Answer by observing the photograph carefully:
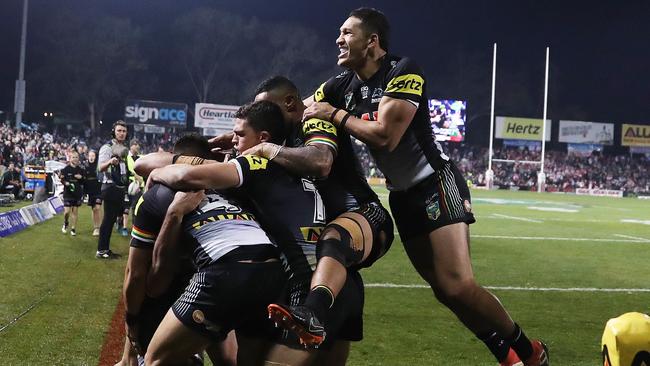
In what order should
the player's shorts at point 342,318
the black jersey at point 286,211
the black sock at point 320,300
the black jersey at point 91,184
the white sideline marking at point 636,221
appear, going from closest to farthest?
the black sock at point 320,300, the player's shorts at point 342,318, the black jersey at point 286,211, the black jersey at point 91,184, the white sideline marking at point 636,221

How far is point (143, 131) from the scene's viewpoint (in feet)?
182

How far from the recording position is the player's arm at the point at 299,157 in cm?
368

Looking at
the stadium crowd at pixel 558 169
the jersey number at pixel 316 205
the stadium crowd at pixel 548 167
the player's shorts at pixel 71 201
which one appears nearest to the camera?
the jersey number at pixel 316 205

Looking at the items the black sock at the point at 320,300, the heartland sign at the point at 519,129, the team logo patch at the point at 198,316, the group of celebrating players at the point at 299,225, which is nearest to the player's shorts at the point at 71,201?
the group of celebrating players at the point at 299,225

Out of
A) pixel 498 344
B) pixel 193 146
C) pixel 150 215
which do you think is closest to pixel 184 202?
pixel 150 215

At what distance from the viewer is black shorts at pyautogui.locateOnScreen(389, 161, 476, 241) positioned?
190 inches

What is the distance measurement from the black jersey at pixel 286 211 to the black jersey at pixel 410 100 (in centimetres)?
108

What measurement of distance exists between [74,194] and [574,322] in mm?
11026

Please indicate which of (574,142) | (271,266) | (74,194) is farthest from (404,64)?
(574,142)

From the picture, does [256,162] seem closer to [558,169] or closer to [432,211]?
[432,211]

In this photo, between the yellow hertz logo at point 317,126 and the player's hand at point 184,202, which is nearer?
the player's hand at point 184,202

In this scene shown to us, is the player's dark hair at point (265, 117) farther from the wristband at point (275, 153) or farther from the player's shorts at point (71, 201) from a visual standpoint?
the player's shorts at point (71, 201)

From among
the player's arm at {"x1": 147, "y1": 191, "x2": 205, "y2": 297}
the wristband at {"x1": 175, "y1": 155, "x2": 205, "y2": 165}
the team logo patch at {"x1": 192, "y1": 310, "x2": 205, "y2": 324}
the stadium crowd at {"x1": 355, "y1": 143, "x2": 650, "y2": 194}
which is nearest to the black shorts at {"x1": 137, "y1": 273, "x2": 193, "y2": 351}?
the player's arm at {"x1": 147, "y1": 191, "x2": 205, "y2": 297}

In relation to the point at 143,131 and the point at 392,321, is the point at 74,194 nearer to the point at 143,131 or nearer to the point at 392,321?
the point at 392,321
